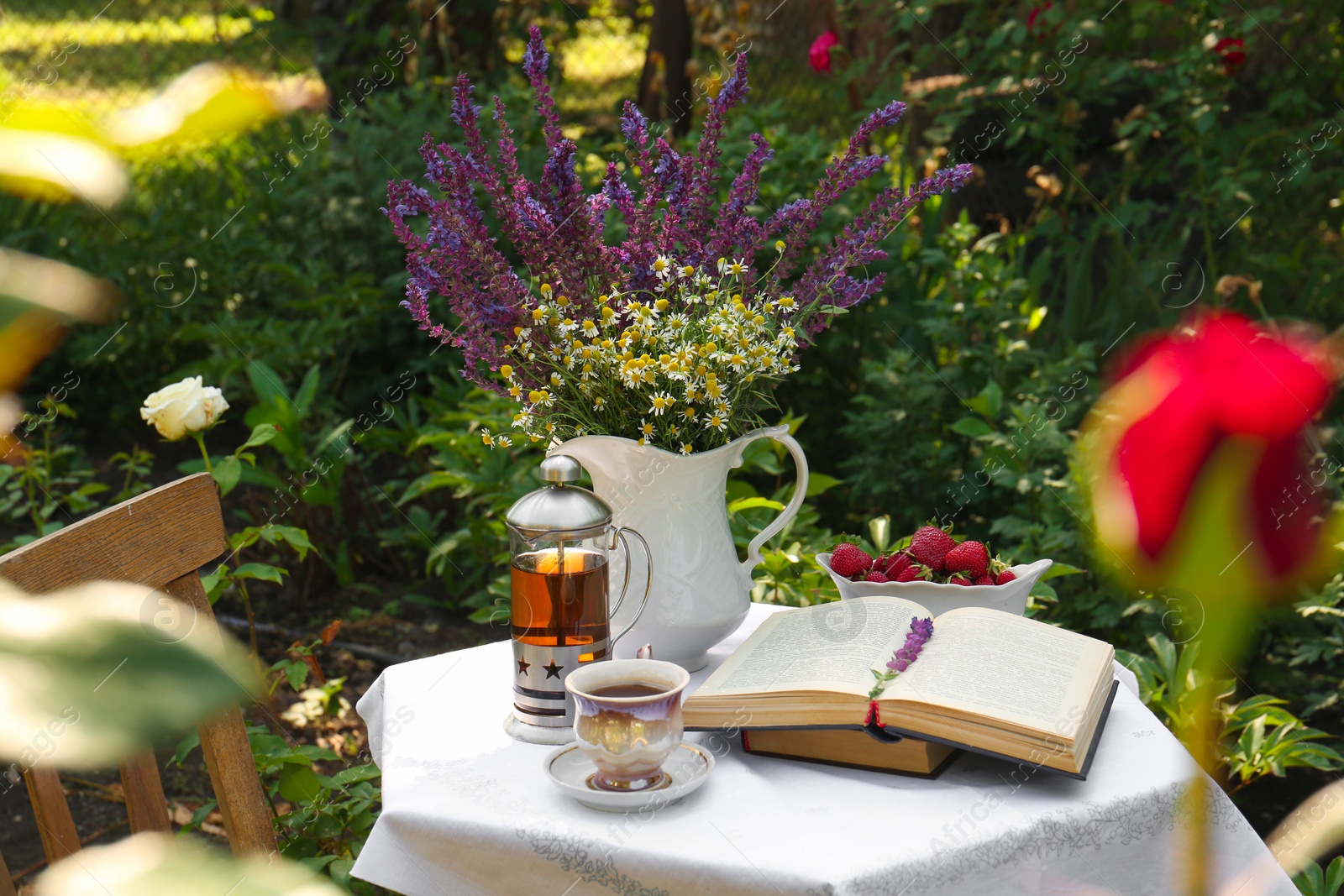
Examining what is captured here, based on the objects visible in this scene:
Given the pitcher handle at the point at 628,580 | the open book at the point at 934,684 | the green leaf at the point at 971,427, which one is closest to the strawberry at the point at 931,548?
the open book at the point at 934,684

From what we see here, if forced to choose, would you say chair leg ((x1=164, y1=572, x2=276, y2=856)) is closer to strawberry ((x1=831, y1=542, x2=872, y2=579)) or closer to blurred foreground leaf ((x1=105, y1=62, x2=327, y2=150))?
strawberry ((x1=831, y1=542, x2=872, y2=579))

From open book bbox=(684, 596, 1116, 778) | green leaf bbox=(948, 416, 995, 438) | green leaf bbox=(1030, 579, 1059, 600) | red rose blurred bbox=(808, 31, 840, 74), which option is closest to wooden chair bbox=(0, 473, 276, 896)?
open book bbox=(684, 596, 1116, 778)

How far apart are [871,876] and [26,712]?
940mm

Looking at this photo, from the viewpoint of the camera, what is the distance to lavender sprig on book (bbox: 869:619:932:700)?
3.76 ft

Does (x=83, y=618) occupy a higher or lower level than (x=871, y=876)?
higher

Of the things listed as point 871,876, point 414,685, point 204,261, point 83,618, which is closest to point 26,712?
point 83,618

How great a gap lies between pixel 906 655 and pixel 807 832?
0.24 m

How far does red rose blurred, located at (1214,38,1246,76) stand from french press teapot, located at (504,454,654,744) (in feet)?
10.5

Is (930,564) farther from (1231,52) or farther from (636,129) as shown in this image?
(1231,52)

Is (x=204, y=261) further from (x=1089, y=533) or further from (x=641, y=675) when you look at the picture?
(x=641, y=675)

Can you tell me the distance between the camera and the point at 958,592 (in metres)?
1.42

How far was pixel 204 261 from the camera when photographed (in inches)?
161

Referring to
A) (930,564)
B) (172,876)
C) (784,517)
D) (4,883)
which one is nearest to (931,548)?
(930,564)

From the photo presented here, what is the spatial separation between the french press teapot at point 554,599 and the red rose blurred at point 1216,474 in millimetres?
1022
